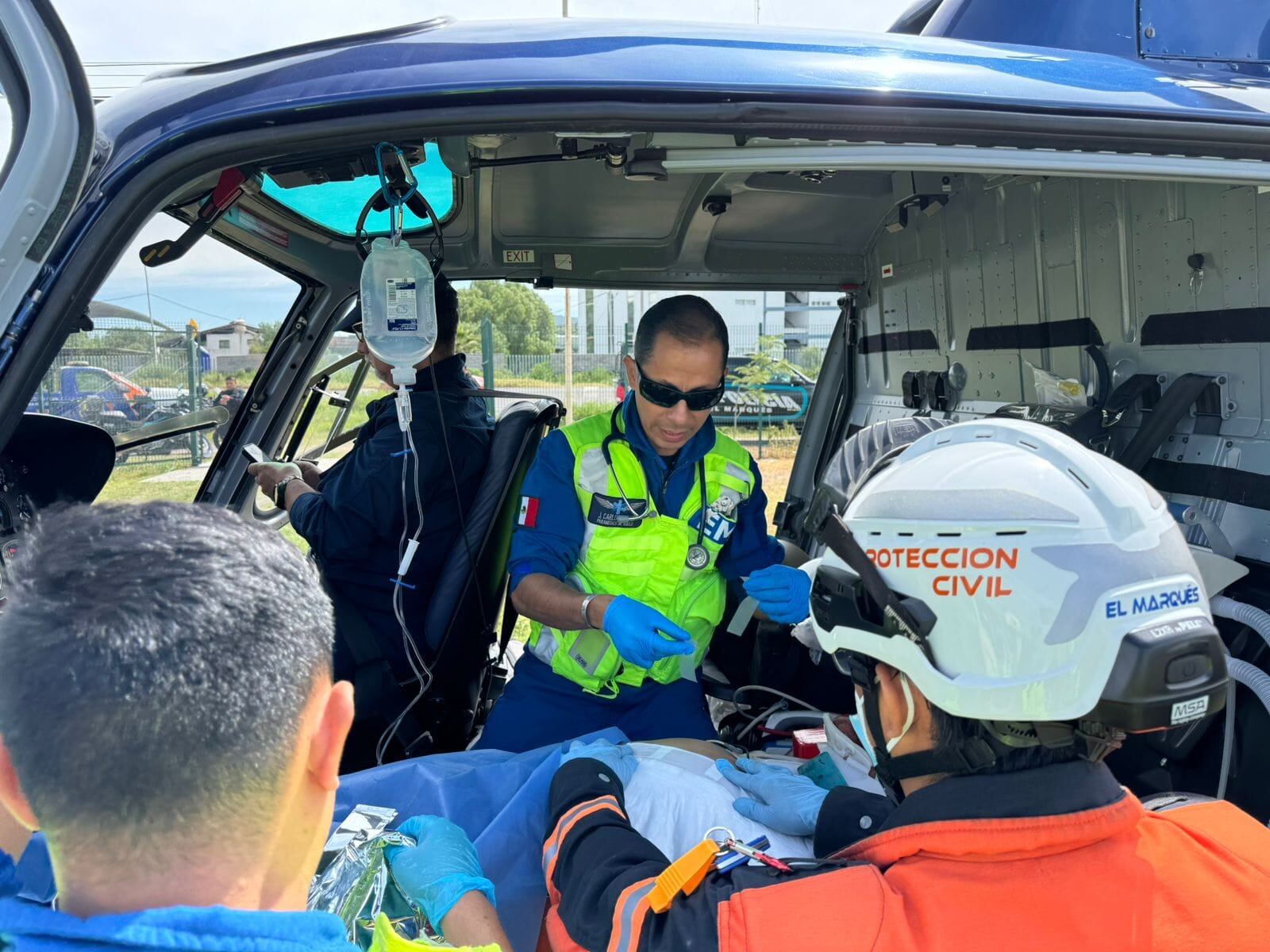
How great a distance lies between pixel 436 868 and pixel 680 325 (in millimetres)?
1431

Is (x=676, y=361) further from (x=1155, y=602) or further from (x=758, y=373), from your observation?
(x=758, y=373)

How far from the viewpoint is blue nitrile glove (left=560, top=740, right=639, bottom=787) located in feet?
5.28

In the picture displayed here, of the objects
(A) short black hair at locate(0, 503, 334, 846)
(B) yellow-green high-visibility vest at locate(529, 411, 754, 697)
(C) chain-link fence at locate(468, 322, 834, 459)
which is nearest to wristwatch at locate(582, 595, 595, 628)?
(B) yellow-green high-visibility vest at locate(529, 411, 754, 697)

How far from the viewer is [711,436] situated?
2.41m

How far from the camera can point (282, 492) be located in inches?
109

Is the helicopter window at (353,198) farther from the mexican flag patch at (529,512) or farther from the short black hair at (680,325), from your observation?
the mexican flag patch at (529,512)

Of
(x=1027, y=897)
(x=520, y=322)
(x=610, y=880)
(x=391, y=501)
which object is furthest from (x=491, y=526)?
(x=520, y=322)

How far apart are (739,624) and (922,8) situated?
6.20 ft

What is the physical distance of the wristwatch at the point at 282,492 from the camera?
2.76m

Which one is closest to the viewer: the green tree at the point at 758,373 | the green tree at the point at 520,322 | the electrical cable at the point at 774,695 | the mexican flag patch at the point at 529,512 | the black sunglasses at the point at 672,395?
the black sunglasses at the point at 672,395

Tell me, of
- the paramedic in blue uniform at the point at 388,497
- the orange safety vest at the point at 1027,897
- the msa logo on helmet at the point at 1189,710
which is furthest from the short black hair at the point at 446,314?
the msa logo on helmet at the point at 1189,710

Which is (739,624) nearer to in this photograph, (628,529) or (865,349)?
(628,529)

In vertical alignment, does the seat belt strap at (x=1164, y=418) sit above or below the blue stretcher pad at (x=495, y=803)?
above

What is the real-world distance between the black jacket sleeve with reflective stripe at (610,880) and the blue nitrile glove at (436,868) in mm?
120
